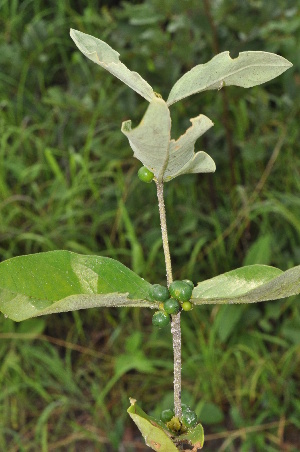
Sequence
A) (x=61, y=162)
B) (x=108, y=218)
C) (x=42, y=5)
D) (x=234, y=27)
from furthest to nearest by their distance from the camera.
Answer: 1. (x=42, y=5)
2. (x=61, y=162)
3. (x=108, y=218)
4. (x=234, y=27)

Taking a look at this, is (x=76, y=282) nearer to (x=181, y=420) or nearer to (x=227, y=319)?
(x=181, y=420)

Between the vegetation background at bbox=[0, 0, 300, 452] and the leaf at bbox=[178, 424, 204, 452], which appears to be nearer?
the leaf at bbox=[178, 424, 204, 452]

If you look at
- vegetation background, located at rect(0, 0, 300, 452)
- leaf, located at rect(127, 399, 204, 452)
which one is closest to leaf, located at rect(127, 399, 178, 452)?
leaf, located at rect(127, 399, 204, 452)

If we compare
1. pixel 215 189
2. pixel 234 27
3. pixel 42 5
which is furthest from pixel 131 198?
pixel 42 5

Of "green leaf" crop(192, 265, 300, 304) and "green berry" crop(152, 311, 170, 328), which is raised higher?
"green leaf" crop(192, 265, 300, 304)

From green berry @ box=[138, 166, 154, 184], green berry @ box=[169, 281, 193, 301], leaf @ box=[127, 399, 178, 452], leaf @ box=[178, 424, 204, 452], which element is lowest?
leaf @ box=[178, 424, 204, 452]

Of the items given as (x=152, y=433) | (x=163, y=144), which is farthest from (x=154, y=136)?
(x=152, y=433)

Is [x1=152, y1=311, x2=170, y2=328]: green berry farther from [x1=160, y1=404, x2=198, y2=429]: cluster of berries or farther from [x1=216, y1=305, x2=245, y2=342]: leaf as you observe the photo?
[x1=216, y1=305, x2=245, y2=342]: leaf

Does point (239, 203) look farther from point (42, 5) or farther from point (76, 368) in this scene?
point (42, 5)
